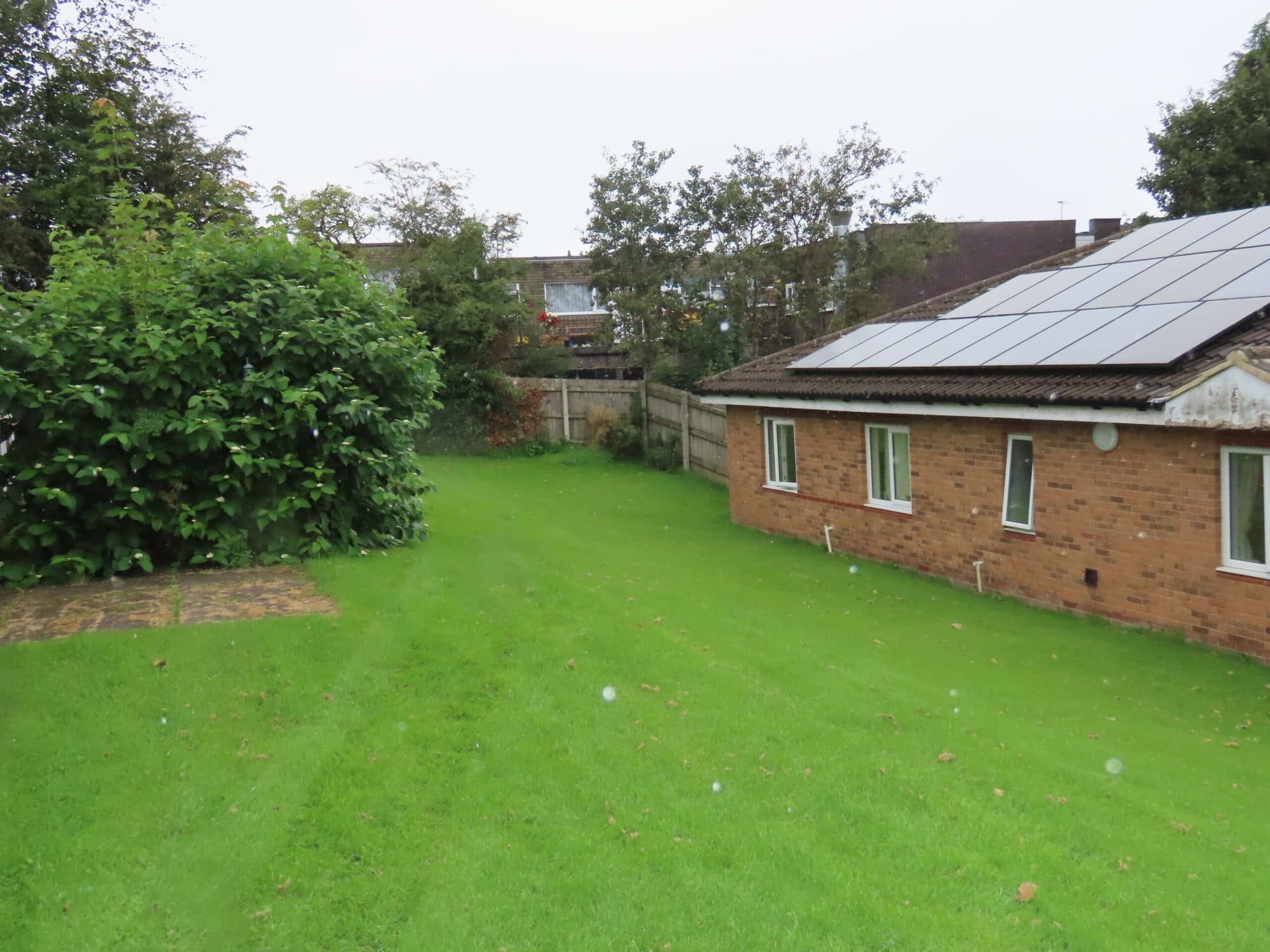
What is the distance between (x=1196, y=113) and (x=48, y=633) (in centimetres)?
2711

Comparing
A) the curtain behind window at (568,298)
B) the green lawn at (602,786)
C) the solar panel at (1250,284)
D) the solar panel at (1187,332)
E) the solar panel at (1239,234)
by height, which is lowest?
the green lawn at (602,786)

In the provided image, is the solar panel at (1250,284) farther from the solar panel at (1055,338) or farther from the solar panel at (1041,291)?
the solar panel at (1041,291)

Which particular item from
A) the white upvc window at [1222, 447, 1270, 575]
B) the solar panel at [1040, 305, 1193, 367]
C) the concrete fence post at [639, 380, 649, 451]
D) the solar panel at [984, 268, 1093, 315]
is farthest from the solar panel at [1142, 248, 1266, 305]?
the concrete fence post at [639, 380, 649, 451]

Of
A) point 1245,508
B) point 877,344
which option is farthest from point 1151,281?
point 1245,508

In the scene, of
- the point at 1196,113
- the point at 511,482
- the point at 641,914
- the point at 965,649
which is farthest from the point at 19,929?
the point at 1196,113

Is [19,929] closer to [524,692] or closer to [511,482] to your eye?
[524,692]

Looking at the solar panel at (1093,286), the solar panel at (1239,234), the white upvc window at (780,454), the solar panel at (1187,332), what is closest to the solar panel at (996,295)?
the solar panel at (1093,286)

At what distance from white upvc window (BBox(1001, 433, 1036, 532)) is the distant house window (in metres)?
28.7

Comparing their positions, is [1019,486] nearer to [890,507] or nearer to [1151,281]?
[890,507]

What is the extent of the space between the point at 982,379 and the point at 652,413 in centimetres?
1442

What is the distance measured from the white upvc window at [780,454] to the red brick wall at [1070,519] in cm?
87

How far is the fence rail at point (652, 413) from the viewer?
78.5 feet

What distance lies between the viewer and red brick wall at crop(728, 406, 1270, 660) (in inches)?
412

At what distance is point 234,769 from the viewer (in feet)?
20.2
